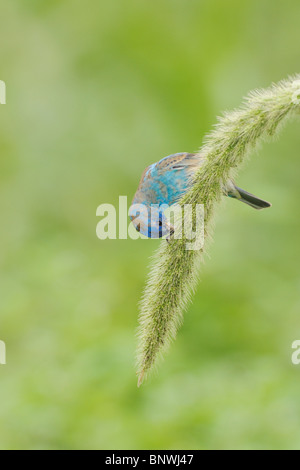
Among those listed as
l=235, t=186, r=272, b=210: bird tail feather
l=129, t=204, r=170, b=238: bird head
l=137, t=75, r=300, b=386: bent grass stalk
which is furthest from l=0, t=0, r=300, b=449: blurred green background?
l=137, t=75, r=300, b=386: bent grass stalk

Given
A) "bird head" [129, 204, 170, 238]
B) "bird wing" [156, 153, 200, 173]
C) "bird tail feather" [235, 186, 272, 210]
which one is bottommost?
"bird head" [129, 204, 170, 238]

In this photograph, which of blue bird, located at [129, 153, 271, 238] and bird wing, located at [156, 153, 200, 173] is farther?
bird wing, located at [156, 153, 200, 173]

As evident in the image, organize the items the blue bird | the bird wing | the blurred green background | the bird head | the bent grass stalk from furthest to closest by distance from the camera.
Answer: the blurred green background
the bird wing
the blue bird
the bird head
the bent grass stalk

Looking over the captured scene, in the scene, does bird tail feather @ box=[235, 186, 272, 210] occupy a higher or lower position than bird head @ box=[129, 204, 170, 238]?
higher

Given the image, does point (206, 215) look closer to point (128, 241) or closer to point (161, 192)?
point (161, 192)

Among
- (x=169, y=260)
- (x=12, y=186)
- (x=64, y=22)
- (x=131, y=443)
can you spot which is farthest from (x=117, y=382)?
→ (x=64, y=22)

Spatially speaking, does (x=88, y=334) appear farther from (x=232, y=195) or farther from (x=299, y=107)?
(x=299, y=107)

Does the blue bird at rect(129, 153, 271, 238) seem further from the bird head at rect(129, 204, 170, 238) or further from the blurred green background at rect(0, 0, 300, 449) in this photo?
the blurred green background at rect(0, 0, 300, 449)
